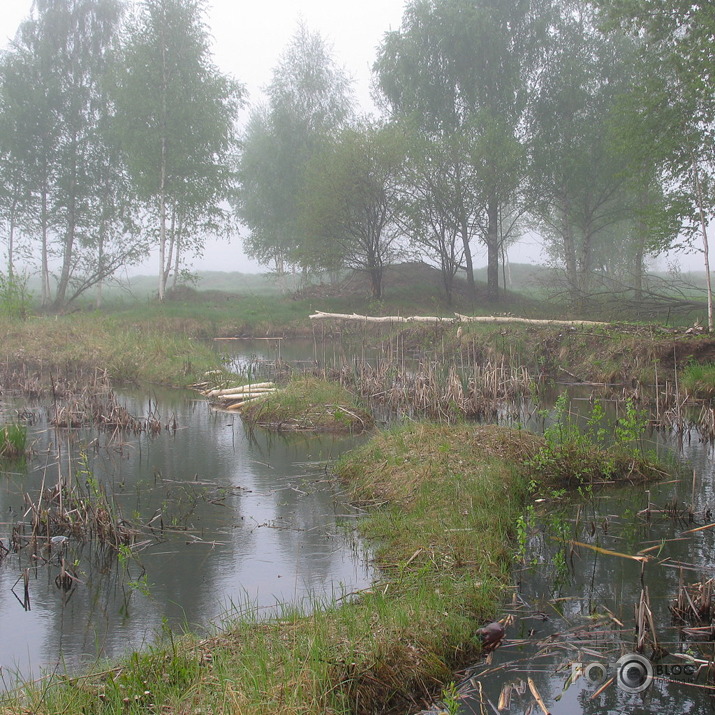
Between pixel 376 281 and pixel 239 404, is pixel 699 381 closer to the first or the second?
pixel 239 404

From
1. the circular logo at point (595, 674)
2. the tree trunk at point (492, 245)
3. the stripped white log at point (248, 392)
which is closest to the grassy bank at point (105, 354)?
the stripped white log at point (248, 392)

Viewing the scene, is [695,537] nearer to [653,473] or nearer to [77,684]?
[653,473]

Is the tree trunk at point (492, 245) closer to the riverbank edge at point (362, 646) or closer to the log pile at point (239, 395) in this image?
the log pile at point (239, 395)

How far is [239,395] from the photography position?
49.5 ft

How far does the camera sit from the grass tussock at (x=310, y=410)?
41.8ft

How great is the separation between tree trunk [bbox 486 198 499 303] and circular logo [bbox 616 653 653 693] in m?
28.8

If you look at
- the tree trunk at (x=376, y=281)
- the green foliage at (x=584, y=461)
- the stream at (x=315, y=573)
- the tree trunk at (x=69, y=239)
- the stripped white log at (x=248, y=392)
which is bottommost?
the stream at (x=315, y=573)

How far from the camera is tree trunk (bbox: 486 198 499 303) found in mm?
33188

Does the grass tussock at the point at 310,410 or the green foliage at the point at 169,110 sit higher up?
the green foliage at the point at 169,110

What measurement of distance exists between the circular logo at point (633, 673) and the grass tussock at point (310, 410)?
7.75 meters

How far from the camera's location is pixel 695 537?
7281 millimetres

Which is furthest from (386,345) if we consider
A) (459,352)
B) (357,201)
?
(357,201)

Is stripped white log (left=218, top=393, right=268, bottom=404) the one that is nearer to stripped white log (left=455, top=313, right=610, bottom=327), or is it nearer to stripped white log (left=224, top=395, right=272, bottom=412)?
stripped white log (left=224, top=395, right=272, bottom=412)

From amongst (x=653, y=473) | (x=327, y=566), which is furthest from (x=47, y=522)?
(x=653, y=473)
